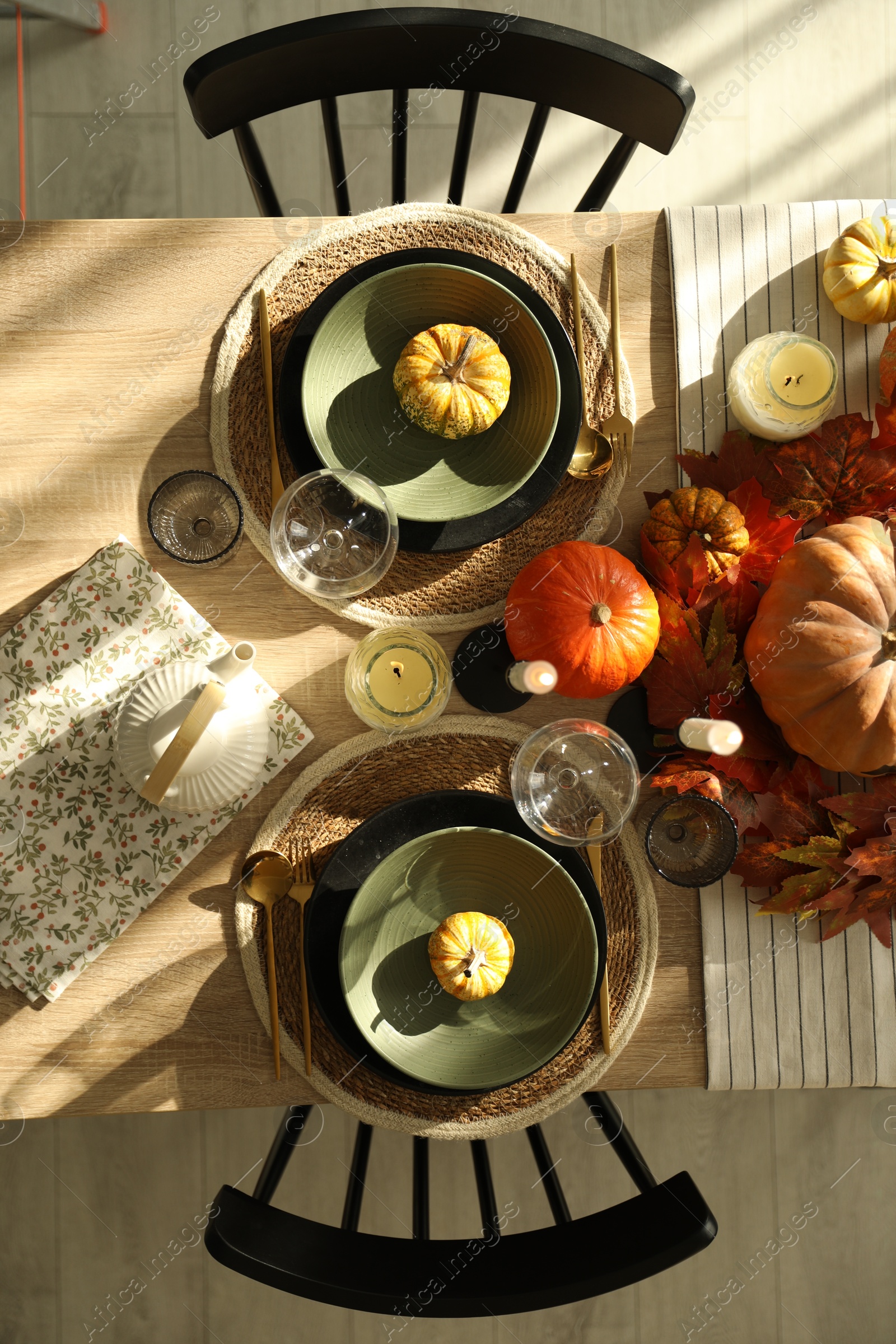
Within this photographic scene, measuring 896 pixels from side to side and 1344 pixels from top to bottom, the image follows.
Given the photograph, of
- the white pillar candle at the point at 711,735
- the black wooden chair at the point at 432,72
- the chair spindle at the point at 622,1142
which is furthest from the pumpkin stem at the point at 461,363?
the chair spindle at the point at 622,1142

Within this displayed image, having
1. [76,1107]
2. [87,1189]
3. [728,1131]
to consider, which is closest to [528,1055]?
[76,1107]

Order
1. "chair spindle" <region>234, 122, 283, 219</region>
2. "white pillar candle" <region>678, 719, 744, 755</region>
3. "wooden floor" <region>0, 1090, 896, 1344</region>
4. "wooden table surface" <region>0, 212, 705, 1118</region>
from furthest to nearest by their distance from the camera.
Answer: "wooden floor" <region>0, 1090, 896, 1344</region> → "chair spindle" <region>234, 122, 283, 219</region> → "wooden table surface" <region>0, 212, 705, 1118</region> → "white pillar candle" <region>678, 719, 744, 755</region>

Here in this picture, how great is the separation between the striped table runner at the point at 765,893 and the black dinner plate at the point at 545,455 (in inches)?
7.3

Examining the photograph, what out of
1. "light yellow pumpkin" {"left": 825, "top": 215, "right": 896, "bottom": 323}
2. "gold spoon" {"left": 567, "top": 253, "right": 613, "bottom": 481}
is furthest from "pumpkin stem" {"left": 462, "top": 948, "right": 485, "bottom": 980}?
"light yellow pumpkin" {"left": 825, "top": 215, "right": 896, "bottom": 323}

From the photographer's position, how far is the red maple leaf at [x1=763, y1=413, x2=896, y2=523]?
1.27 metres

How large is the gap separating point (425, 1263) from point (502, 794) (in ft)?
1.97

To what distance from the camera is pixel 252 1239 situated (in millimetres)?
1135

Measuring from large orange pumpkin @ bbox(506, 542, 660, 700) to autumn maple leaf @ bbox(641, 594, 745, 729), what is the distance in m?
0.06

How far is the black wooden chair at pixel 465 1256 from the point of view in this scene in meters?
1.13

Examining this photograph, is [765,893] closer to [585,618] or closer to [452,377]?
[585,618]

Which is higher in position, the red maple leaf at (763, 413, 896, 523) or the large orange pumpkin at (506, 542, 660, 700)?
the red maple leaf at (763, 413, 896, 523)

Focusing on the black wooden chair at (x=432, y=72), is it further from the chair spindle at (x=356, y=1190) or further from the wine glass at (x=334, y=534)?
the chair spindle at (x=356, y=1190)

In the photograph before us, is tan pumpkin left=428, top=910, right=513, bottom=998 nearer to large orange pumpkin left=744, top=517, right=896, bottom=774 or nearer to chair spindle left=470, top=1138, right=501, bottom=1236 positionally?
chair spindle left=470, top=1138, right=501, bottom=1236

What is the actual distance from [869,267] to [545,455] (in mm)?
547
